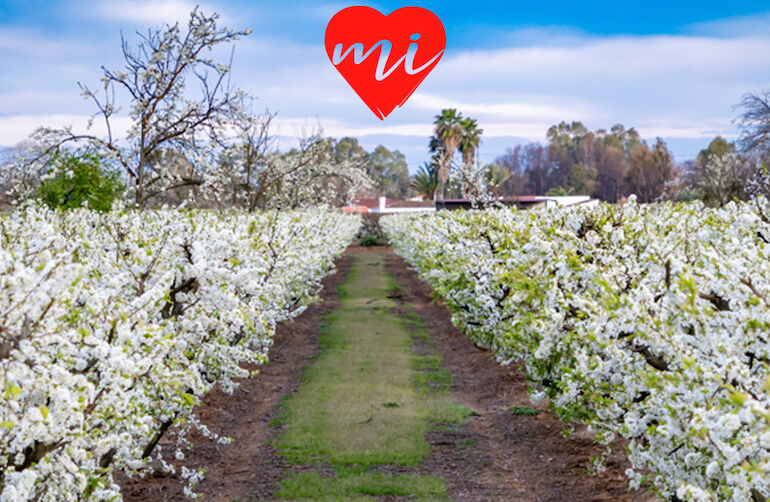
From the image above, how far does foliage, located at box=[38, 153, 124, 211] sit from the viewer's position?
55.5ft

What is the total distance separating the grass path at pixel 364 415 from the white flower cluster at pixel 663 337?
1821 millimetres

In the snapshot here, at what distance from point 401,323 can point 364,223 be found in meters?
39.9

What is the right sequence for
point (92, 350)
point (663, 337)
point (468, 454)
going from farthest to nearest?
point (468, 454), point (663, 337), point (92, 350)

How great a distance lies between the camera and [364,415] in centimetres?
1009

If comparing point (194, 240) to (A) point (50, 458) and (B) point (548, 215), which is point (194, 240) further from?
(B) point (548, 215)

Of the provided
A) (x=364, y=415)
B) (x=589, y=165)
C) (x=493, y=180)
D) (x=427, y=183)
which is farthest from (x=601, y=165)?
(x=364, y=415)

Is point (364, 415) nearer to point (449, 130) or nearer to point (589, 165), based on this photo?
point (449, 130)

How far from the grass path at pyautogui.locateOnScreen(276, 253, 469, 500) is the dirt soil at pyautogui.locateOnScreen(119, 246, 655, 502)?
7.8 inches

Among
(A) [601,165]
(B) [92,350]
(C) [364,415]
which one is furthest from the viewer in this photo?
(A) [601,165]

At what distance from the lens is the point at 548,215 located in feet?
28.1

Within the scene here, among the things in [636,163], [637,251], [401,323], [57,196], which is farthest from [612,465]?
[636,163]

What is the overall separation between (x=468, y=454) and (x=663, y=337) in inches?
183

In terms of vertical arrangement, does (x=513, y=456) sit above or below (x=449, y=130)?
below

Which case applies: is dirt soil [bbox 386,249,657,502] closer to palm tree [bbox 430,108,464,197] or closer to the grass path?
the grass path
